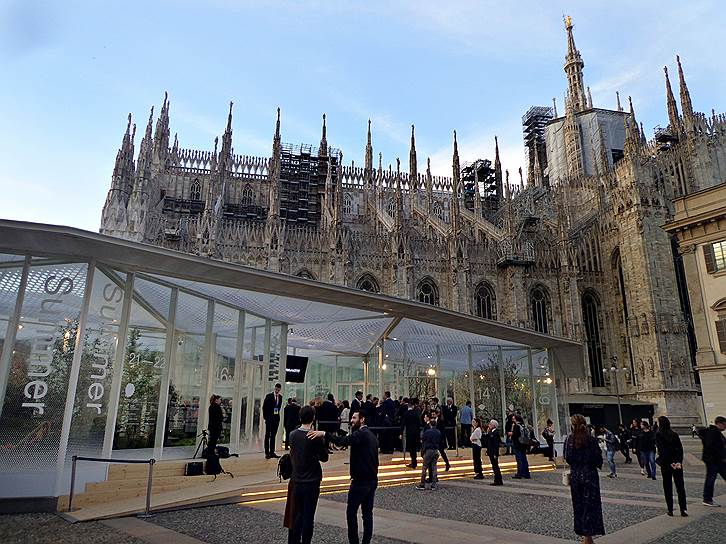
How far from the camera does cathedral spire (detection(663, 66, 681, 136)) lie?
125ft

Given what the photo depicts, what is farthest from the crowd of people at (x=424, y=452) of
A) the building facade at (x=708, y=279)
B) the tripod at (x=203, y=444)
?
the building facade at (x=708, y=279)

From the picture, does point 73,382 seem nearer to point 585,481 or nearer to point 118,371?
point 118,371

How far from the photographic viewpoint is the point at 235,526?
667 centimetres

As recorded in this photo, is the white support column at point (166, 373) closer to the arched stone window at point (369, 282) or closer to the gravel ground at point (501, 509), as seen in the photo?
the gravel ground at point (501, 509)

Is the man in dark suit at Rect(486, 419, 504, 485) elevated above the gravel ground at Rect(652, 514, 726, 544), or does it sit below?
above

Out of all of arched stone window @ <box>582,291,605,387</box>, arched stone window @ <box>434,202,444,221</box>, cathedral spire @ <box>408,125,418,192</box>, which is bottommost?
arched stone window @ <box>582,291,605,387</box>

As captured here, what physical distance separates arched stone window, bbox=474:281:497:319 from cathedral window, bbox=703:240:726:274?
15545 millimetres

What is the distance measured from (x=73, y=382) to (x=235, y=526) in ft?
13.5

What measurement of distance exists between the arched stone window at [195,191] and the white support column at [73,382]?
36707mm

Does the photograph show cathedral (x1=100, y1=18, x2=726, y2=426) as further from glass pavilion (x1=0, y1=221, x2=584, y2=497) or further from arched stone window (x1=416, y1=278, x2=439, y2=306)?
glass pavilion (x1=0, y1=221, x2=584, y2=497)

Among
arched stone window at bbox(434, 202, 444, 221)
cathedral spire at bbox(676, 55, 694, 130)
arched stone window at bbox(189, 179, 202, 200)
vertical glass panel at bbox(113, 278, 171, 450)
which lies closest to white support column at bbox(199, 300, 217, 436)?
vertical glass panel at bbox(113, 278, 171, 450)

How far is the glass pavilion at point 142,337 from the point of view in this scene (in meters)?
8.16

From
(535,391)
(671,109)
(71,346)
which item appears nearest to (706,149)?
(671,109)

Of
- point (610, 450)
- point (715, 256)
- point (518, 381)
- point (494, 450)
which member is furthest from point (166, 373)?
point (715, 256)
